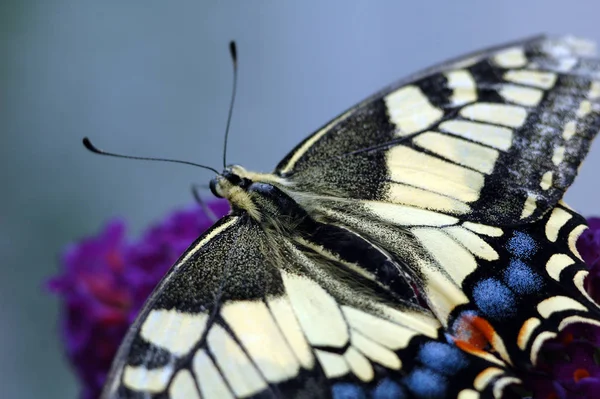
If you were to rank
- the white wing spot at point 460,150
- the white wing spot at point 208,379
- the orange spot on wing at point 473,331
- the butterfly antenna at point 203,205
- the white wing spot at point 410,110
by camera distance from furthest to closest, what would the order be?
the butterfly antenna at point 203,205 → the white wing spot at point 410,110 → the white wing spot at point 460,150 → the orange spot on wing at point 473,331 → the white wing spot at point 208,379

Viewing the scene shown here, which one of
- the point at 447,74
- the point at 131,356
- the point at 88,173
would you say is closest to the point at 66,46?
the point at 88,173

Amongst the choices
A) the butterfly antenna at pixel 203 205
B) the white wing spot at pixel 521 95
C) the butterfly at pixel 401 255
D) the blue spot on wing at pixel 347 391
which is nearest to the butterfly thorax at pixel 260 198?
the butterfly at pixel 401 255

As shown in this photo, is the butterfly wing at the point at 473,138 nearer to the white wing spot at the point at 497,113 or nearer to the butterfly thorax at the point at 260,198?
the white wing spot at the point at 497,113

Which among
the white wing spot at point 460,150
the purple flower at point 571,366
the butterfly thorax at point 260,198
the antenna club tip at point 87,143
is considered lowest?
the purple flower at point 571,366

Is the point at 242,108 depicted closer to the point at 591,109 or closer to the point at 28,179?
the point at 28,179

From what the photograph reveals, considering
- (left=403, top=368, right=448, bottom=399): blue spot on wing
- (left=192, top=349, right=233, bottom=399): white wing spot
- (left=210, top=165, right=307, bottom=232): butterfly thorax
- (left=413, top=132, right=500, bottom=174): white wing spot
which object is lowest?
(left=403, top=368, right=448, bottom=399): blue spot on wing

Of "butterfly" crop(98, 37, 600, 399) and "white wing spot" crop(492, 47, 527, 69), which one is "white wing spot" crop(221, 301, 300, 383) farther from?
"white wing spot" crop(492, 47, 527, 69)

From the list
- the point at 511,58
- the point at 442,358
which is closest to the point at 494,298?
the point at 442,358

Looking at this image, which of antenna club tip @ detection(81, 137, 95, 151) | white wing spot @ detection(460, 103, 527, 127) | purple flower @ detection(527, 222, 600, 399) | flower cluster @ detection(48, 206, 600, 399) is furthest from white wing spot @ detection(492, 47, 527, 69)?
→ antenna club tip @ detection(81, 137, 95, 151)
